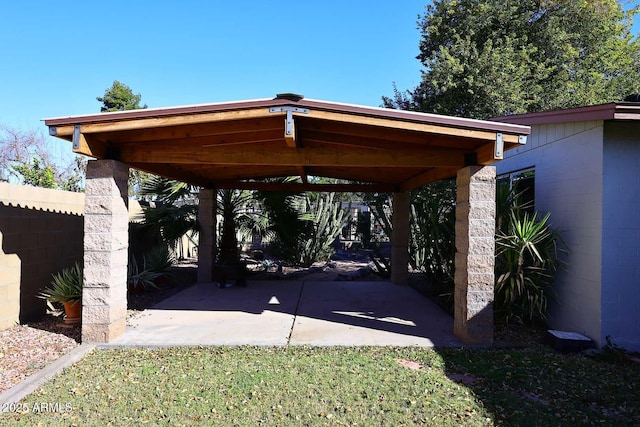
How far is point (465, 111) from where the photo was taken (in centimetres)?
1300

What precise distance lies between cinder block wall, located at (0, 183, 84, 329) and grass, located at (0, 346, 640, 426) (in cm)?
192

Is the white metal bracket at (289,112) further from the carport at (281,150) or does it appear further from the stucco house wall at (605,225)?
Answer: the stucco house wall at (605,225)

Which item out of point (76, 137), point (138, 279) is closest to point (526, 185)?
point (76, 137)

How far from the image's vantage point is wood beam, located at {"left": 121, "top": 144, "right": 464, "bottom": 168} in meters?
5.15

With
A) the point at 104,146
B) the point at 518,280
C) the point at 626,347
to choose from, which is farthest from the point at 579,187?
the point at 104,146

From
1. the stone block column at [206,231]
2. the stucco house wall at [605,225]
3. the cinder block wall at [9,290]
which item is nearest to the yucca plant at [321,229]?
the stone block column at [206,231]

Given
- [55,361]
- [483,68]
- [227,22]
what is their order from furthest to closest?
[483,68]
[227,22]
[55,361]

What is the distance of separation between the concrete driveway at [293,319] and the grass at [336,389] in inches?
14.1

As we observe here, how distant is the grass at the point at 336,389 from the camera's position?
10.3ft

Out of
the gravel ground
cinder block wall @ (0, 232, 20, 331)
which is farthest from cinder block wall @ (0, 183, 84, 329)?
the gravel ground

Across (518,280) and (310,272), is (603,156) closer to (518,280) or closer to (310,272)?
(518,280)

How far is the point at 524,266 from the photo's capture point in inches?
222

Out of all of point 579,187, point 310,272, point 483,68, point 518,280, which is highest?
point 483,68

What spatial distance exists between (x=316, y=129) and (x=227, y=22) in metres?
8.09
